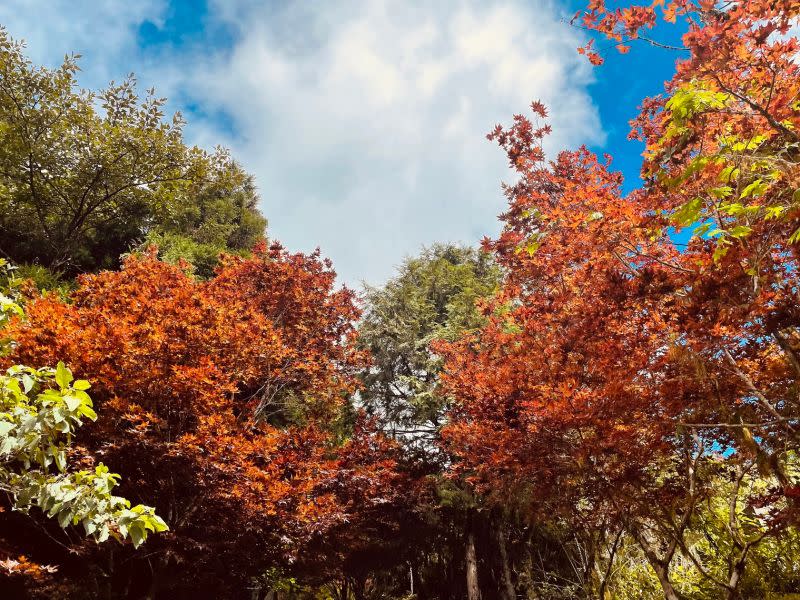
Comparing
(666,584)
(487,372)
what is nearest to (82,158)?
(487,372)

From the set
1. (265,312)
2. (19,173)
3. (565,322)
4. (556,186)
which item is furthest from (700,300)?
(19,173)

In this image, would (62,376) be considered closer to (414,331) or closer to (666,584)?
(666,584)

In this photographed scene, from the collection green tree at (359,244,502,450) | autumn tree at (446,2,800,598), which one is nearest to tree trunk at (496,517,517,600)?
green tree at (359,244,502,450)

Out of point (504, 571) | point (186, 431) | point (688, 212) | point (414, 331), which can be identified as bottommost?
point (504, 571)

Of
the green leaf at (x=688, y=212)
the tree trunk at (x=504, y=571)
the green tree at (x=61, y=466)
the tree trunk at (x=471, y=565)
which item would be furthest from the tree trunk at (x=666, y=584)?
the tree trunk at (x=471, y=565)

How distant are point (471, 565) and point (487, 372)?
27.8 feet

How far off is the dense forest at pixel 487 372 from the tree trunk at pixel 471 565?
4.0 inches

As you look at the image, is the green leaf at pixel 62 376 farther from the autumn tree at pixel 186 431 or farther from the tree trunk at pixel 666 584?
the tree trunk at pixel 666 584

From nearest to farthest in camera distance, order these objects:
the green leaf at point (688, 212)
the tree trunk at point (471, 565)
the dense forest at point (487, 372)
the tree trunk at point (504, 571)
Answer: the green leaf at point (688, 212) → the dense forest at point (487, 372) → the tree trunk at point (504, 571) → the tree trunk at point (471, 565)

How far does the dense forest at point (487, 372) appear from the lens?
3.96 m

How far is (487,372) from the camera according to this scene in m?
11.2

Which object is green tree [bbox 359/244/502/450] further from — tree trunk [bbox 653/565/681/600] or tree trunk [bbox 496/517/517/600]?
tree trunk [bbox 653/565/681/600]

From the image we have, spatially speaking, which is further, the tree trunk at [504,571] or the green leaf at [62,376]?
the tree trunk at [504,571]

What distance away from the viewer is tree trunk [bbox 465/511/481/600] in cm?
1523
